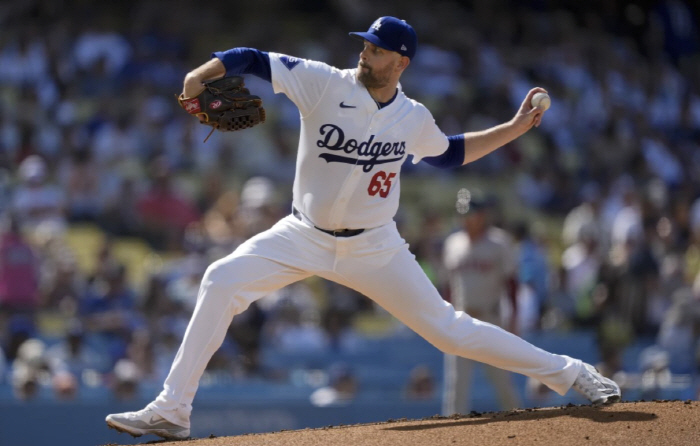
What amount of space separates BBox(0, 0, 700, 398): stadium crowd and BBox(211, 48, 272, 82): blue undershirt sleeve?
4.13 metres

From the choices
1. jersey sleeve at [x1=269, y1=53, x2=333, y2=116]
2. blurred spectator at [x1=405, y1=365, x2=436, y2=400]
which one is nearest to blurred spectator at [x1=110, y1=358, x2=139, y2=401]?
blurred spectator at [x1=405, y1=365, x2=436, y2=400]

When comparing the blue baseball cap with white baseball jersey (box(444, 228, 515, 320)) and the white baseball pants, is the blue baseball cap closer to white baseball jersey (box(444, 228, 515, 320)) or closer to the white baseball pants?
the white baseball pants

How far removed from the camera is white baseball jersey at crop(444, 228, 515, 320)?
7977 millimetres

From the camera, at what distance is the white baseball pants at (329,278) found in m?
4.69

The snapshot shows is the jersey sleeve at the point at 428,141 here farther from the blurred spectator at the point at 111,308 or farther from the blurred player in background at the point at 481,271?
the blurred spectator at the point at 111,308

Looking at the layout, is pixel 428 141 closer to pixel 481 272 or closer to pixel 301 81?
pixel 301 81

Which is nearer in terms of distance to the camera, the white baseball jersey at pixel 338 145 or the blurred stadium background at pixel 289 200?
the white baseball jersey at pixel 338 145

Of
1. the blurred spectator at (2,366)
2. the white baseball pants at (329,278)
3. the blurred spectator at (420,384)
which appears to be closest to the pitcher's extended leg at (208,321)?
the white baseball pants at (329,278)

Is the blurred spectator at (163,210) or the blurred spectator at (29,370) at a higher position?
the blurred spectator at (163,210)

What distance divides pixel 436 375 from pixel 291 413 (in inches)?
63.4

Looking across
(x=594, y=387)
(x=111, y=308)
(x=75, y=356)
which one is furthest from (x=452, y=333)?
(x=111, y=308)

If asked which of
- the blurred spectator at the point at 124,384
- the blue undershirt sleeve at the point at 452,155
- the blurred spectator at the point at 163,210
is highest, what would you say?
the blurred spectator at the point at 163,210

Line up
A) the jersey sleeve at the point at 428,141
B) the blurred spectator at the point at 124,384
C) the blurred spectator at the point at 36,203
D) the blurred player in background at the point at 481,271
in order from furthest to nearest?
the blurred spectator at the point at 36,203 → the blurred spectator at the point at 124,384 → the blurred player in background at the point at 481,271 → the jersey sleeve at the point at 428,141

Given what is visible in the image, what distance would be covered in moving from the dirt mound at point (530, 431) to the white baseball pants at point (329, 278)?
0.26m
